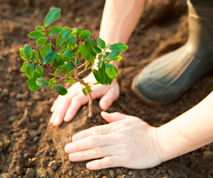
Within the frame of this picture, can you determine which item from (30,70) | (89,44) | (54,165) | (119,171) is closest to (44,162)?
(54,165)

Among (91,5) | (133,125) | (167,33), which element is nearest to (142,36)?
(167,33)

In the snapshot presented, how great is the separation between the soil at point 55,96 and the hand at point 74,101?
0.14 feet

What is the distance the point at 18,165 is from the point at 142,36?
1.52m

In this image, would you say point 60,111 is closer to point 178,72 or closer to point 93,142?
point 93,142

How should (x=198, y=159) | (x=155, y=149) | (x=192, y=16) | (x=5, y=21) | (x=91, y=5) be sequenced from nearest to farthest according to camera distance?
(x=155, y=149)
(x=198, y=159)
(x=192, y=16)
(x=5, y=21)
(x=91, y=5)

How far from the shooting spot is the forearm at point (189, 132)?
119 centimetres

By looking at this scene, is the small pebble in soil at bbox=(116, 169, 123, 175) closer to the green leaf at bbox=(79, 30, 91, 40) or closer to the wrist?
the wrist

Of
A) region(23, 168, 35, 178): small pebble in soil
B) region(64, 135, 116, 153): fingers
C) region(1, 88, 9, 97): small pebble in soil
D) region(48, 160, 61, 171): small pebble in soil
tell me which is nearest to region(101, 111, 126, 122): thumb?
region(64, 135, 116, 153): fingers

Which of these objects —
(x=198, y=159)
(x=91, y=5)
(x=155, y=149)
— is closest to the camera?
(x=155, y=149)

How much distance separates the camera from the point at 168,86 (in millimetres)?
1830

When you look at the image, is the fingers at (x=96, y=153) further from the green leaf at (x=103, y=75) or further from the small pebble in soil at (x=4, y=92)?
the small pebble in soil at (x=4, y=92)

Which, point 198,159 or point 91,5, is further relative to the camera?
point 91,5

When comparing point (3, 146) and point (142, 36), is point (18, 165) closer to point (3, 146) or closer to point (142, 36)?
point (3, 146)

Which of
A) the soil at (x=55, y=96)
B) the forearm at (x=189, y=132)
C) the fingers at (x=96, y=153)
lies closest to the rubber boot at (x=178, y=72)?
the soil at (x=55, y=96)
